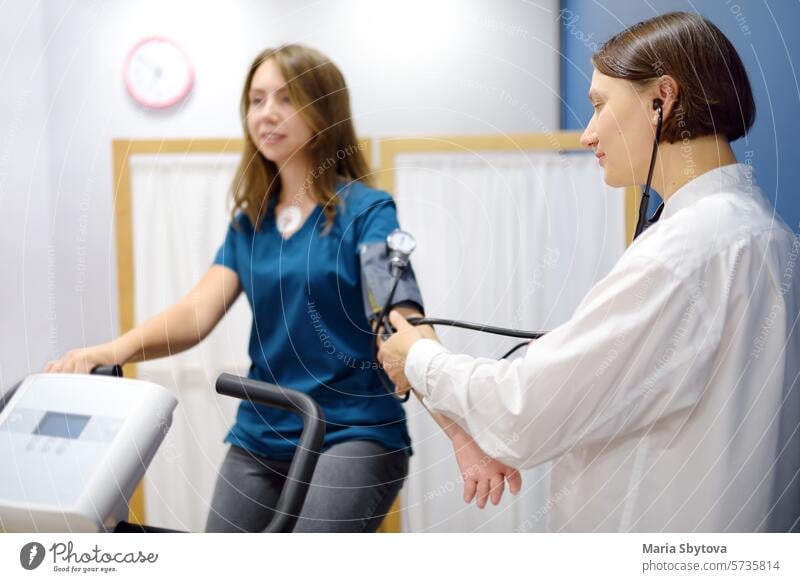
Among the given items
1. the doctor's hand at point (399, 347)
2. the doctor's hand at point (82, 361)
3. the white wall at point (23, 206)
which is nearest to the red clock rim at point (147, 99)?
the white wall at point (23, 206)

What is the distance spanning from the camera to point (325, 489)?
3.62ft

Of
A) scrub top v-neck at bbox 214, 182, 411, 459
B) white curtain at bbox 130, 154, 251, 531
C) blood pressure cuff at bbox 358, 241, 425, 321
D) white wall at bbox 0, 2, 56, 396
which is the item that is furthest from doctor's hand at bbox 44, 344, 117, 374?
white curtain at bbox 130, 154, 251, 531

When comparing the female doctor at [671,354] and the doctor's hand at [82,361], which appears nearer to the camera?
the female doctor at [671,354]

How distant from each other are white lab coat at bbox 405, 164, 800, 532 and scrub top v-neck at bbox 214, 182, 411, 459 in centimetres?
24

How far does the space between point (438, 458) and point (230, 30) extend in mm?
1017

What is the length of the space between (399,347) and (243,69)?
713 millimetres

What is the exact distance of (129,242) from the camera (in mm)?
1724

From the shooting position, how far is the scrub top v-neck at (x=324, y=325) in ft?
3.81

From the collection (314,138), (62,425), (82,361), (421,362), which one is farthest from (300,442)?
(314,138)

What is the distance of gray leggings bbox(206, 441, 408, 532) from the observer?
1104 mm

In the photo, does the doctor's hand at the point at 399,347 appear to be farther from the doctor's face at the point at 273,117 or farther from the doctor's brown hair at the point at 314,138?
the doctor's face at the point at 273,117

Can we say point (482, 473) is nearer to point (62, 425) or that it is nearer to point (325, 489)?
point (325, 489)

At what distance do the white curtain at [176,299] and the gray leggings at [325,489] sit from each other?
0.56 meters
